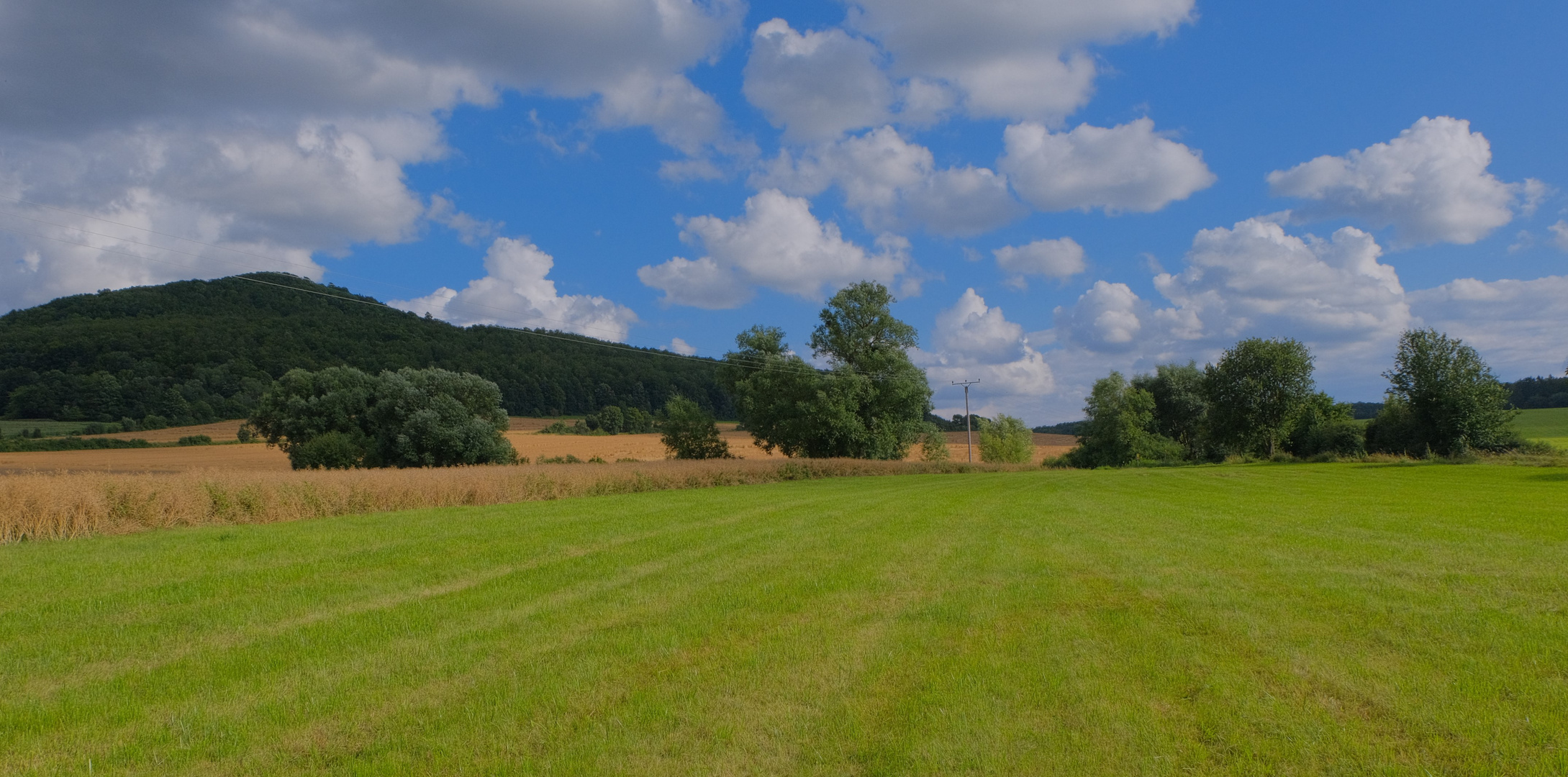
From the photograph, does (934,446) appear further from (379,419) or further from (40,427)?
(40,427)

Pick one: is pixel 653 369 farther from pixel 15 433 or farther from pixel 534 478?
pixel 534 478

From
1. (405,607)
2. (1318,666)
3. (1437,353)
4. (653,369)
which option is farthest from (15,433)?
(1437,353)

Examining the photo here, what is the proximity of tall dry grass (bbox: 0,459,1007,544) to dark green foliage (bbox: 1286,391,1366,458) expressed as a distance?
176 ft

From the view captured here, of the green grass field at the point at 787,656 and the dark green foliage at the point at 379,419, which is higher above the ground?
the dark green foliage at the point at 379,419

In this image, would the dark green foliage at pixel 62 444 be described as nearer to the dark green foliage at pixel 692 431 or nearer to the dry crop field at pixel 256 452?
the dry crop field at pixel 256 452

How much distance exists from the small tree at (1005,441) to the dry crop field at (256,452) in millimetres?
1476

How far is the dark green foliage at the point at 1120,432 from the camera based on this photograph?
65125mm

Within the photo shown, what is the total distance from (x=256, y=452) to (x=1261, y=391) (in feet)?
249

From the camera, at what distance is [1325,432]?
190 ft

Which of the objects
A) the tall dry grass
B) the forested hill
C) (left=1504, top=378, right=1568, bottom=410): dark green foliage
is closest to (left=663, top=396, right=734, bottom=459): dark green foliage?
the forested hill

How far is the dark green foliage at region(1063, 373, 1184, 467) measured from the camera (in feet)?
214

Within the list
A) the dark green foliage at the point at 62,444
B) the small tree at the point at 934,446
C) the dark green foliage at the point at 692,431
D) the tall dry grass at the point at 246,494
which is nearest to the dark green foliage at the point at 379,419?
the dark green foliage at the point at 692,431

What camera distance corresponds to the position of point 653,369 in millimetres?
83562

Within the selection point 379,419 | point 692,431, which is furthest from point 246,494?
point 692,431
